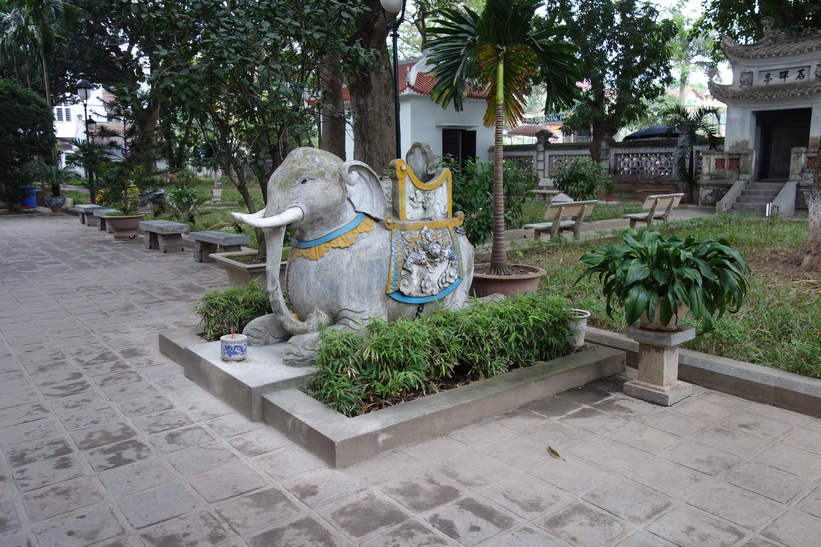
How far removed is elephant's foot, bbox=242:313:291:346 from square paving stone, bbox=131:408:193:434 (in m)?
0.78

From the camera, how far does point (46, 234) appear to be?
48.4 feet

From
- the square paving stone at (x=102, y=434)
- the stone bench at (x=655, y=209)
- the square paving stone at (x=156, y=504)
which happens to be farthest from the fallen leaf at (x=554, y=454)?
the stone bench at (x=655, y=209)

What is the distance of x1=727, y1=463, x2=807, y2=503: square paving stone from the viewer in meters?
3.03

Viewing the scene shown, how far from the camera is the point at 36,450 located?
357cm

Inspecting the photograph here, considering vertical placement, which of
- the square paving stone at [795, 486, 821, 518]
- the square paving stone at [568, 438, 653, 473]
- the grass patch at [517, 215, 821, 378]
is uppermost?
the grass patch at [517, 215, 821, 378]

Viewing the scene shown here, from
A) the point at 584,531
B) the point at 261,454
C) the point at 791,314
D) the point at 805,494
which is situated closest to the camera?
the point at 584,531

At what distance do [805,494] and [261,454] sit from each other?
8.94 feet

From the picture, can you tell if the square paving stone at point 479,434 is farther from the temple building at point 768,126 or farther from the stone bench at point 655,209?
the temple building at point 768,126

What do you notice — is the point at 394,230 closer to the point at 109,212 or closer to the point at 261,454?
the point at 261,454

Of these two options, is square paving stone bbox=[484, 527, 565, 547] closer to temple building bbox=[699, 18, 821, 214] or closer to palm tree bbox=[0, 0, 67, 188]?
temple building bbox=[699, 18, 821, 214]

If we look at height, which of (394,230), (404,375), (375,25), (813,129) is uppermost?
(375,25)

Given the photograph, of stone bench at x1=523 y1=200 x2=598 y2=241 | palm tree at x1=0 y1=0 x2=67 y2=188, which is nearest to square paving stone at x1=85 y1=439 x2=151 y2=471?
stone bench at x1=523 y1=200 x2=598 y2=241

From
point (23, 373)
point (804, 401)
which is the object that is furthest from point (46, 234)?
point (804, 401)

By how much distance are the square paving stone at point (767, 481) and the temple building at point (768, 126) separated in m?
13.3
